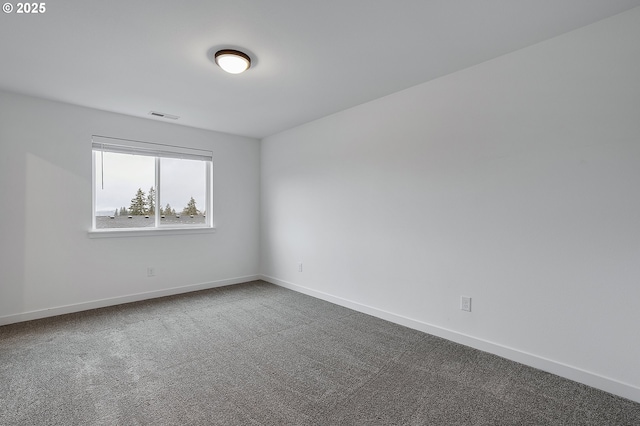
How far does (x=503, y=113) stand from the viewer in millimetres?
2516

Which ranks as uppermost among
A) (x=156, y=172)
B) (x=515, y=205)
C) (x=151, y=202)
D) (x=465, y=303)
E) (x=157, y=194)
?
(x=156, y=172)

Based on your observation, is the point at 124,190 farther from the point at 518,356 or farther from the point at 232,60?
the point at 518,356

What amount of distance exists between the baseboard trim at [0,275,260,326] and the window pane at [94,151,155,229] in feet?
3.04

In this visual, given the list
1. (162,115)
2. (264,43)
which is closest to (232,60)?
(264,43)

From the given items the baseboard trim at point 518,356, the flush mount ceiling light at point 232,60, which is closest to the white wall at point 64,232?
the flush mount ceiling light at point 232,60

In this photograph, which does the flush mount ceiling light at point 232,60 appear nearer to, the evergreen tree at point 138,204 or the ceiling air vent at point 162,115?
the ceiling air vent at point 162,115

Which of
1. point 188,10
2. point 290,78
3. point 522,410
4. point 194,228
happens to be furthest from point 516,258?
point 194,228

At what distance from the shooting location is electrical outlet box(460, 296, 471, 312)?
273 centimetres

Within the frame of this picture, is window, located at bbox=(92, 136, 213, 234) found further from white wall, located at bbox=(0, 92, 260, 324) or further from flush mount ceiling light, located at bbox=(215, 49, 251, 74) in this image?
flush mount ceiling light, located at bbox=(215, 49, 251, 74)

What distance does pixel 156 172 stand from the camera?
4332mm

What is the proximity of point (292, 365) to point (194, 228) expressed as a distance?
2895 mm

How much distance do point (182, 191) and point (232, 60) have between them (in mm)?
2714

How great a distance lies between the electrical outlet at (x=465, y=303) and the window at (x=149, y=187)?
11.8ft

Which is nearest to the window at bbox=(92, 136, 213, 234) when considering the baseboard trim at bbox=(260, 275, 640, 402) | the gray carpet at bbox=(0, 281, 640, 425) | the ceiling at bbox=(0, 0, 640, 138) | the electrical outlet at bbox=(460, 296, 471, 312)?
the ceiling at bbox=(0, 0, 640, 138)
